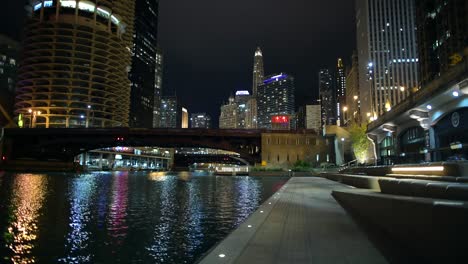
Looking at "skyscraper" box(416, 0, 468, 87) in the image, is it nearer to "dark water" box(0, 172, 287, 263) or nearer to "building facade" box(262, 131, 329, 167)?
"building facade" box(262, 131, 329, 167)

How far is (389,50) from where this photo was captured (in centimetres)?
16862

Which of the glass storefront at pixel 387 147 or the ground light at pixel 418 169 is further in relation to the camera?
the glass storefront at pixel 387 147

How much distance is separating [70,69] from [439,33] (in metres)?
141

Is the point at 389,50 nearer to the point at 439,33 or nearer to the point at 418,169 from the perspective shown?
the point at 439,33

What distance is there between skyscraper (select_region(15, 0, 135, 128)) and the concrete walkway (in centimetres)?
14832

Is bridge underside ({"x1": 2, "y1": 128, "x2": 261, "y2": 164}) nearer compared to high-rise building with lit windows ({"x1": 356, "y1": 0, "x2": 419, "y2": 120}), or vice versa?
bridge underside ({"x1": 2, "y1": 128, "x2": 261, "y2": 164})

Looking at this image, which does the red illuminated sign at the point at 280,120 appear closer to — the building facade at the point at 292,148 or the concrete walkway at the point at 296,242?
the building facade at the point at 292,148

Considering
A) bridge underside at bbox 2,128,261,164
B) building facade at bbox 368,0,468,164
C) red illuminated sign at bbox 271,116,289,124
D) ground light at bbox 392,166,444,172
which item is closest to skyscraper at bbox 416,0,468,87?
building facade at bbox 368,0,468,164

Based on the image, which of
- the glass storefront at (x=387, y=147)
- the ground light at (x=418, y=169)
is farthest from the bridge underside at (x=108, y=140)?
the ground light at (x=418, y=169)

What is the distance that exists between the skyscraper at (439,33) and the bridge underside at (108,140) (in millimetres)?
50601

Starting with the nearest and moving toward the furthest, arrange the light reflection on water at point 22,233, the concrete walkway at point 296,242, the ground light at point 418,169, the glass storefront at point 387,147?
1. the concrete walkway at point 296,242
2. the light reflection on water at point 22,233
3. the ground light at point 418,169
4. the glass storefront at point 387,147

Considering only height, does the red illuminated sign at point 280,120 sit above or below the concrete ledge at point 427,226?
above

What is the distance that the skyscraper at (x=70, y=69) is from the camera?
479 feet

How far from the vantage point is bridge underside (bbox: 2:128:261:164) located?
305ft
